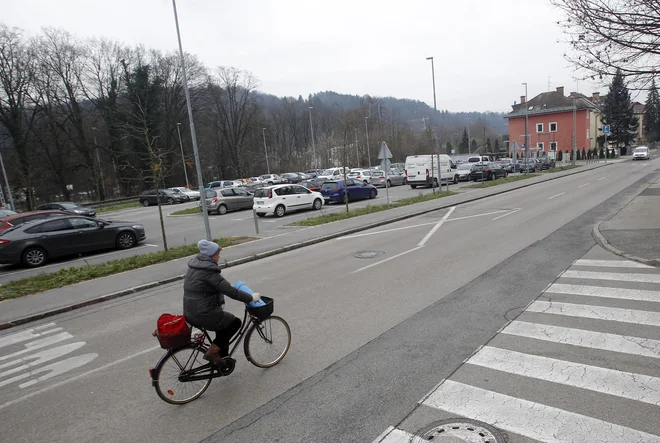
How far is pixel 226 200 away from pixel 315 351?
21.9 meters

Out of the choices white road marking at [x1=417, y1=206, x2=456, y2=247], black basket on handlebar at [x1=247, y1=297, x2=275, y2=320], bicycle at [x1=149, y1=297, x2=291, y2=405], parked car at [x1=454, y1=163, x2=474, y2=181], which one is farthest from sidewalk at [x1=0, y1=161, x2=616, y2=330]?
parked car at [x1=454, y1=163, x2=474, y2=181]

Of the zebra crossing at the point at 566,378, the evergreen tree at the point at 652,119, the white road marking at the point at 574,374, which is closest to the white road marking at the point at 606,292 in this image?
the zebra crossing at the point at 566,378

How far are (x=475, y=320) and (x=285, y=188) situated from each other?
1785cm

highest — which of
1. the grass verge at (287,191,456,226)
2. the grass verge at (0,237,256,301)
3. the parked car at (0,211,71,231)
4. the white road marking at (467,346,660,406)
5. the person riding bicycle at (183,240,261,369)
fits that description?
the parked car at (0,211,71,231)

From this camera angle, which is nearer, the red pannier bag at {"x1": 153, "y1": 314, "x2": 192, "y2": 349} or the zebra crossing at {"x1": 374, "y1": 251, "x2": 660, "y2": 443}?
the zebra crossing at {"x1": 374, "y1": 251, "x2": 660, "y2": 443}

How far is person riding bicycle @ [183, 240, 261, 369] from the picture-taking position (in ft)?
15.2

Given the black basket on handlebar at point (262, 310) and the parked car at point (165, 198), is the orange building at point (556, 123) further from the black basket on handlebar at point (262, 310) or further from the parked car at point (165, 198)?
the black basket on handlebar at point (262, 310)

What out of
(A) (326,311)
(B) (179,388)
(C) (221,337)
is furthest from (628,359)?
(B) (179,388)

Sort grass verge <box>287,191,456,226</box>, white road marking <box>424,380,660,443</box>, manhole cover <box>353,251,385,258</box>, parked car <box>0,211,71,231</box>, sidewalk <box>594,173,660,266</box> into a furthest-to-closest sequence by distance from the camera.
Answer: grass verge <box>287,191,456,226</box> → parked car <box>0,211,71,231</box> → manhole cover <box>353,251,385,258</box> → sidewalk <box>594,173,660,266</box> → white road marking <box>424,380,660,443</box>

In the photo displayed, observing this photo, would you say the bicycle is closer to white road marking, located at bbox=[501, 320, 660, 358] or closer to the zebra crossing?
the zebra crossing

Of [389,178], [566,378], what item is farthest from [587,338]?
[389,178]

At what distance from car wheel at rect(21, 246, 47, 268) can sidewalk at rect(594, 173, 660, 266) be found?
16763 mm

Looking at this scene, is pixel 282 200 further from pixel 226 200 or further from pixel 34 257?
pixel 34 257

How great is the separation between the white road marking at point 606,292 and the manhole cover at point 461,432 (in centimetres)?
435
